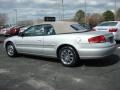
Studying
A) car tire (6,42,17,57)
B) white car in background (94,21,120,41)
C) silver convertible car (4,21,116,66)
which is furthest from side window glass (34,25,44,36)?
white car in background (94,21,120,41)

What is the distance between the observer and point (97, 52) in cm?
745

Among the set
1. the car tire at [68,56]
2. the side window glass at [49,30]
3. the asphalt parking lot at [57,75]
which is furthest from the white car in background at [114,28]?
the car tire at [68,56]

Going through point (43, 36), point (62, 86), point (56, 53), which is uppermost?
point (43, 36)

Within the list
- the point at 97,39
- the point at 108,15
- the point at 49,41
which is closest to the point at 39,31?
the point at 49,41

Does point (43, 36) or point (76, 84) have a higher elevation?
point (43, 36)

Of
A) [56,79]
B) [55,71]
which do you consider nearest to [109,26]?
[55,71]

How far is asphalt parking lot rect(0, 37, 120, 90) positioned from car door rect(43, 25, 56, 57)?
1.38ft

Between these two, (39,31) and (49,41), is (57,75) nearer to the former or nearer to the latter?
(49,41)

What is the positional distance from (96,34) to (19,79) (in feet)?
8.76

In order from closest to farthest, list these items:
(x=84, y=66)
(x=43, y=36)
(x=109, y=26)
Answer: (x=84, y=66)
(x=43, y=36)
(x=109, y=26)

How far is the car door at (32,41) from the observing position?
28.7ft

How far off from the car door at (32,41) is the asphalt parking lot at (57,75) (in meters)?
0.41

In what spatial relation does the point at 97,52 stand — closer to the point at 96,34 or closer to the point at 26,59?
the point at 96,34

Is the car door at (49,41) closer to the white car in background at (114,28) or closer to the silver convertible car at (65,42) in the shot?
the silver convertible car at (65,42)
